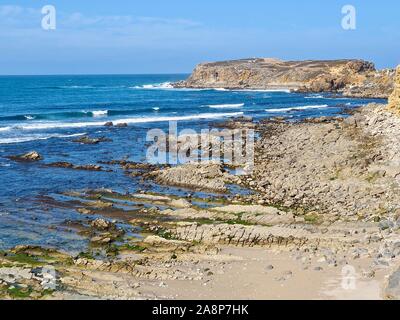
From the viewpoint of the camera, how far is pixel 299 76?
13562cm

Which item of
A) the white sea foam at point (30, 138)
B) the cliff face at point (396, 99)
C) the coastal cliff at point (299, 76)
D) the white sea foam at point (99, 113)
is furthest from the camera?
the coastal cliff at point (299, 76)

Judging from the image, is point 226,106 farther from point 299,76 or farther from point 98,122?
point 299,76

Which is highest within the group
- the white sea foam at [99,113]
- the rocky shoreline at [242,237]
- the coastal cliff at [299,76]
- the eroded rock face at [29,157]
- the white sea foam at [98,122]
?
the coastal cliff at [299,76]

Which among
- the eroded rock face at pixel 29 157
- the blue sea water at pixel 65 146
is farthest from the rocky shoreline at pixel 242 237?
the eroded rock face at pixel 29 157

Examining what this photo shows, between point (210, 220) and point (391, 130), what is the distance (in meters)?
17.4

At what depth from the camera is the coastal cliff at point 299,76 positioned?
111312 millimetres

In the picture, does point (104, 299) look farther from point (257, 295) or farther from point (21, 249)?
Result: point (21, 249)

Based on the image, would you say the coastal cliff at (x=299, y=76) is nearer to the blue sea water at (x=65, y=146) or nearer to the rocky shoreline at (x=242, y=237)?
the blue sea water at (x=65, y=146)

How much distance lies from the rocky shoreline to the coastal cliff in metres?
74.0

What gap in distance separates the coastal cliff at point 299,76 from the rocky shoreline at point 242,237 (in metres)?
74.0

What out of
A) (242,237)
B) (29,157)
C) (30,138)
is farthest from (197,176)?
(30,138)

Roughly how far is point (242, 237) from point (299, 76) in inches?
4743
